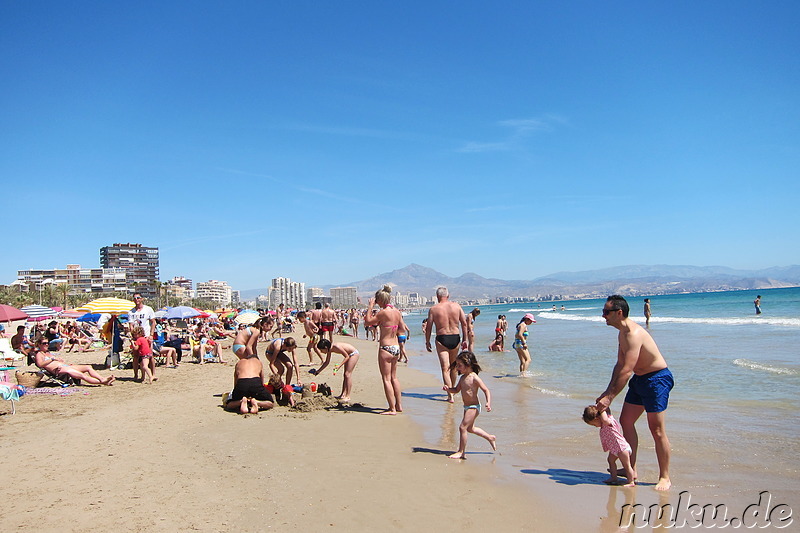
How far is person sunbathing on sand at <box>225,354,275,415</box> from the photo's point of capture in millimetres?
7102

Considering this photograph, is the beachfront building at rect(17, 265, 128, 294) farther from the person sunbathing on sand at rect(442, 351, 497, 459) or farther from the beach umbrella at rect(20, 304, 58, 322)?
the person sunbathing on sand at rect(442, 351, 497, 459)

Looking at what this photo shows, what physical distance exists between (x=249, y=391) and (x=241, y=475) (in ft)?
9.73

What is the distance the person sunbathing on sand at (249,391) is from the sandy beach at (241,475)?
7.4 inches

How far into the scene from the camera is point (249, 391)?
720 cm

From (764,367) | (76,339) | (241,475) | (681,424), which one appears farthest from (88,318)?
(764,367)

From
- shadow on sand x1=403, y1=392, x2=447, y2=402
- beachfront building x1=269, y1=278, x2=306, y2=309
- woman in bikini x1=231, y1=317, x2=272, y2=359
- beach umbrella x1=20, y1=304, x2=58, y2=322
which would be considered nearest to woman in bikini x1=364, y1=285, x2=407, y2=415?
shadow on sand x1=403, y1=392, x2=447, y2=402

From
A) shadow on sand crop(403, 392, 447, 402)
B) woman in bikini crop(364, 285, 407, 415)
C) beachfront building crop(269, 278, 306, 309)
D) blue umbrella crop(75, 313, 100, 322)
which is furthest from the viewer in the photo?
beachfront building crop(269, 278, 306, 309)

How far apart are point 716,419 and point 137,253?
169 m

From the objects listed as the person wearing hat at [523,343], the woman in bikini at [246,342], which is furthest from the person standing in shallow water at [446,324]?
the person wearing hat at [523,343]

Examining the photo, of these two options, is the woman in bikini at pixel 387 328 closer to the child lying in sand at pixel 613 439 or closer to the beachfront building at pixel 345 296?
the child lying in sand at pixel 613 439

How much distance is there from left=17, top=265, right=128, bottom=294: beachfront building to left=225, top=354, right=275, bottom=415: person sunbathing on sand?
143 metres

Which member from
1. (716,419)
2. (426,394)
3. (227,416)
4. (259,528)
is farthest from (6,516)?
(716,419)

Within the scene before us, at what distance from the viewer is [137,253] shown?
154 metres

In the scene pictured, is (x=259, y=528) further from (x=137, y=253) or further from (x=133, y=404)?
(x=137, y=253)
